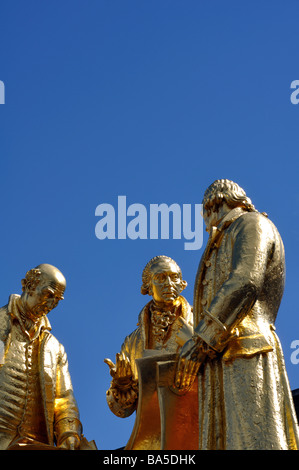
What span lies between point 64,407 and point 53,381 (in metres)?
0.31

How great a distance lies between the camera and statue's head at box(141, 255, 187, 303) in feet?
34.2

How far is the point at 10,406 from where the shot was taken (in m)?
9.98

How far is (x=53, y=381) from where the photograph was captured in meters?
10.4

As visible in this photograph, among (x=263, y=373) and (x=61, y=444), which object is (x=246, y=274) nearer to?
(x=263, y=373)

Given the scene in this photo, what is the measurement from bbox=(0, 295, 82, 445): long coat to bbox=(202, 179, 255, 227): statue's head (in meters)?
2.41

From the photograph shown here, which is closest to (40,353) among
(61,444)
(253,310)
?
(61,444)

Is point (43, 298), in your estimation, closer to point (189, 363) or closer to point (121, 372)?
point (121, 372)

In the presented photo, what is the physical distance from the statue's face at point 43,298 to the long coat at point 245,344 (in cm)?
215

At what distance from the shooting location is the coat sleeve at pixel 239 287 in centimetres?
816

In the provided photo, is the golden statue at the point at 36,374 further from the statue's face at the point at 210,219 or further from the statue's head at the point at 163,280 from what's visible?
the statue's face at the point at 210,219

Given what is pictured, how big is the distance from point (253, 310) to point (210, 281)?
0.61m

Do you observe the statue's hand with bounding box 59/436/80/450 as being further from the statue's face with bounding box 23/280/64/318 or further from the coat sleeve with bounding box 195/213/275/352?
the coat sleeve with bounding box 195/213/275/352

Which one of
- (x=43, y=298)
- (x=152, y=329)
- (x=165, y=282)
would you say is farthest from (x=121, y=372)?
(x=43, y=298)
